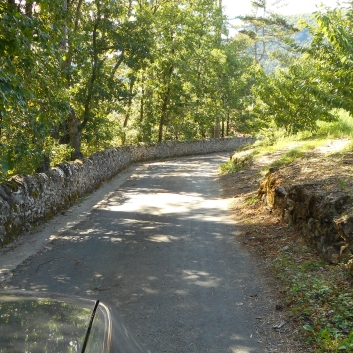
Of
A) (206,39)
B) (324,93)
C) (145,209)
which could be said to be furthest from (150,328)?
(206,39)

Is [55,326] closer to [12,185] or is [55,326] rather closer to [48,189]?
[12,185]

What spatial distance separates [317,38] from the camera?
11.1 metres

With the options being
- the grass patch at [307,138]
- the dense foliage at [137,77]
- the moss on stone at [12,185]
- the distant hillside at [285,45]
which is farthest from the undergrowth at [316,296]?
the grass patch at [307,138]

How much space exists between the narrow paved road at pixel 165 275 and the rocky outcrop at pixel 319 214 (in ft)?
3.93

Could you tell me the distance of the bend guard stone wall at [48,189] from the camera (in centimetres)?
859

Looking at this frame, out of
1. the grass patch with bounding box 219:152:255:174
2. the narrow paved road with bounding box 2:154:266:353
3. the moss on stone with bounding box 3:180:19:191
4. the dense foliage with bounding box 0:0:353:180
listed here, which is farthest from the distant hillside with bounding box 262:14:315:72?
the moss on stone with bounding box 3:180:19:191

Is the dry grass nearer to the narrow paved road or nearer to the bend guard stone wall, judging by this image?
the narrow paved road

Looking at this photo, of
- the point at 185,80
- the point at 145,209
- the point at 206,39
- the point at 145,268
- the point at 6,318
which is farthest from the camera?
the point at 206,39

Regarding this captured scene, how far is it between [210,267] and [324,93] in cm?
688

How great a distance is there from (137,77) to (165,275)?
2348 centimetres

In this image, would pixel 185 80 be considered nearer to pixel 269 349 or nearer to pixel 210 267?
pixel 210 267

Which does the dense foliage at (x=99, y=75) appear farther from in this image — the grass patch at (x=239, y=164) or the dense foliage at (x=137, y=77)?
the grass patch at (x=239, y=164)

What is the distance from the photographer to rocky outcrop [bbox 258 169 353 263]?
6246 mm

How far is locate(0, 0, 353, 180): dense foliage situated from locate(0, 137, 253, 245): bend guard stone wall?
1.88 ft
